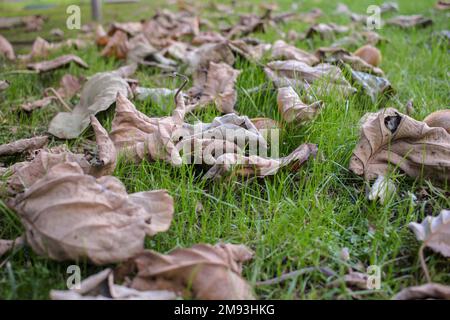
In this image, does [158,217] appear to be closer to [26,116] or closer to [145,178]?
[145,178]

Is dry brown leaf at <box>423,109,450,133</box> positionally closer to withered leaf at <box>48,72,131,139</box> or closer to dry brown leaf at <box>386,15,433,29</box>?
withered leaf at <box>48,72,131,139</box>

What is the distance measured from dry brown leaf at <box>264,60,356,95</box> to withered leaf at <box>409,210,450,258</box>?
100 cm

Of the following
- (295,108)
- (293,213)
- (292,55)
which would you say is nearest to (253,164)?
(293,213)

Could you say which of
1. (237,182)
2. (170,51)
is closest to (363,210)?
(237,182)

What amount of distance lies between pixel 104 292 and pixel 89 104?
4.32 ft

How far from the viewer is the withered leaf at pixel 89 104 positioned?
233cm

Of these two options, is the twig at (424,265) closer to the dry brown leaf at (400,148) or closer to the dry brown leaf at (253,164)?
the dry brown leaf at (400,148)

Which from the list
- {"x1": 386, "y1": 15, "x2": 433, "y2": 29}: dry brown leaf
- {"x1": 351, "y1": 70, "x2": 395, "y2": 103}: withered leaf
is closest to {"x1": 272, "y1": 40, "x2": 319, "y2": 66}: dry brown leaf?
{"x1": 351, "y1": 70, "x2": 395, "y2": 103}: withered leaf

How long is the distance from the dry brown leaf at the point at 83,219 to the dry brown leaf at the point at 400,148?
0.83 meters

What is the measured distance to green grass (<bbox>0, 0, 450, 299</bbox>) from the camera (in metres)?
1.53

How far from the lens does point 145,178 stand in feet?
6.42

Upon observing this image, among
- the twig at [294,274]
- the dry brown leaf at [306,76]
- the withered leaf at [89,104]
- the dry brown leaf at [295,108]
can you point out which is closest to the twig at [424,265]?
the twig at [294,274]

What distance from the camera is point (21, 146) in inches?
83.0

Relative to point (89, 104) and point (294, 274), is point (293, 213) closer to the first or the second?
point (294, 274)
